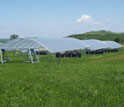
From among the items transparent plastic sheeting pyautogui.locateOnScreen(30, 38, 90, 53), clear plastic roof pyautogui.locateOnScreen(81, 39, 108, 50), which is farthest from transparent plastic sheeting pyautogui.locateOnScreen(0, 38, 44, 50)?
clear plastic roof pyautogui.locateOnScreen(81, 39, 108, 50)

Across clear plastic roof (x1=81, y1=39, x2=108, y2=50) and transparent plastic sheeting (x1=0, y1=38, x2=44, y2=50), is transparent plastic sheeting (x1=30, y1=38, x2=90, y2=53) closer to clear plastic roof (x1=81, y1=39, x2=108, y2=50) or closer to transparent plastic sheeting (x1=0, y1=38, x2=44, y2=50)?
transparent plastic sheeting (x1=0, y1=38, x2=44, y2=50)

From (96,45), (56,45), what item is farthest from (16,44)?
(96,45)

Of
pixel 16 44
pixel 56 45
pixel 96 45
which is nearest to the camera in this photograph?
pixel 16 44

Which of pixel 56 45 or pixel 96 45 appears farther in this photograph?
pixel 96 45

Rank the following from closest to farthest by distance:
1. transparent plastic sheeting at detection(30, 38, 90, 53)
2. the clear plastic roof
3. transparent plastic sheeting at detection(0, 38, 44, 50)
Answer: transparent plastic sheeting at detection(30, 38, 90, 53) → transparent plastic sheeting at detection(0, 38, 44, 50) → the clear plastic roof

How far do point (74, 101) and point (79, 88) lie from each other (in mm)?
1456

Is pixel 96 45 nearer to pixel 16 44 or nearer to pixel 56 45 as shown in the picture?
pixel 56 45

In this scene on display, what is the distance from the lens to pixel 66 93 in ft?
21.8

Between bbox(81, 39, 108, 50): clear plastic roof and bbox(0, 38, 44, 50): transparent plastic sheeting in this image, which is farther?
bbox(81, 39, 108, 50): clear plastic roof

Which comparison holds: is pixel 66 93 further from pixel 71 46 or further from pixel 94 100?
pixel 71 46

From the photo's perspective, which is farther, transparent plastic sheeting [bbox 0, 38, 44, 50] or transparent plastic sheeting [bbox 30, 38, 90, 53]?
transparent plastic sheeting [bbox 0, 38, 44, 50]

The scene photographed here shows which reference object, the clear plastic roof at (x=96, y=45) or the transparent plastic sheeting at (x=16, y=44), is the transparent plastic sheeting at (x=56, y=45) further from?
the clear plastic roof at (x=96, y=45)

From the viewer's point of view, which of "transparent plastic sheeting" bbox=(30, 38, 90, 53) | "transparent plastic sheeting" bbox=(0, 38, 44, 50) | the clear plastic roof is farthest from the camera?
the clear plastic roof

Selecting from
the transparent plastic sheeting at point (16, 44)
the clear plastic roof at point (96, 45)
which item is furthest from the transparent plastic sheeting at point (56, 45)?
the clear plastic roof at point (96, 45)
